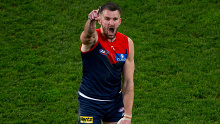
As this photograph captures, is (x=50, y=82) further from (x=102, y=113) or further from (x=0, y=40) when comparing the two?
(x=102, y=113)

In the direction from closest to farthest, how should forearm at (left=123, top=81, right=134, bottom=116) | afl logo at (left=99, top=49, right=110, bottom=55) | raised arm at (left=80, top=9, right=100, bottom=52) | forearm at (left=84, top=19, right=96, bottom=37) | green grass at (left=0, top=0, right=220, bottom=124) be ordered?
raised arm at (left=80, top=9, right=100, bottom=52), forearm at (left=84, top=19, right=96, bottom=37), afl logo at (left=99, top=49, right=110, bottom=55), forearm at (left=123, top=81, right=134, bottom=116), green grass at (left=0, top=0, right=220, bottom=124)

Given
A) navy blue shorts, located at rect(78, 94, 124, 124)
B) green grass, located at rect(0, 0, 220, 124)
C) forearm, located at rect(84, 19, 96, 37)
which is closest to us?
forearm, located at rect(84, 19, 96, 37)

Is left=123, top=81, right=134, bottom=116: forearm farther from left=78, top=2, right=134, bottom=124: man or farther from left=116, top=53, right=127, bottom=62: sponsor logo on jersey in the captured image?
left=116, top=53, right=127, bottom=62: sponsor logo on jersey

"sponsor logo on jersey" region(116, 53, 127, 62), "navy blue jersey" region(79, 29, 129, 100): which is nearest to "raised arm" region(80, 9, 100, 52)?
"navy blue jersey" region(79, 29, 129, 100)

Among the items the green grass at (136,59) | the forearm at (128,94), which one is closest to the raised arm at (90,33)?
the forearm at (128,94)

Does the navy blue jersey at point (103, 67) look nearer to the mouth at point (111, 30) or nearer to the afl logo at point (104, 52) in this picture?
the afl logo at point (104, 52)

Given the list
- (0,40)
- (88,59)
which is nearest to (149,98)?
(88,59)

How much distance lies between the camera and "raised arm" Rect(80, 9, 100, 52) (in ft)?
14.7

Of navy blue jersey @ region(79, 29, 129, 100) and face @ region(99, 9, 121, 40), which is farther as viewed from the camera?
navy blue jersey @ region(79, 29, 129, 100)

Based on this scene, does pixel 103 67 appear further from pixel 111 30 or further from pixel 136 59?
pixel 136 59

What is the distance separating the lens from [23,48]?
14508mm

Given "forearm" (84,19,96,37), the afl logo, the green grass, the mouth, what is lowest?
the green grass

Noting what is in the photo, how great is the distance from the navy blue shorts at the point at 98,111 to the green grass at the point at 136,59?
12.7 feet

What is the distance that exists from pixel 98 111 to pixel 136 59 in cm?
790
